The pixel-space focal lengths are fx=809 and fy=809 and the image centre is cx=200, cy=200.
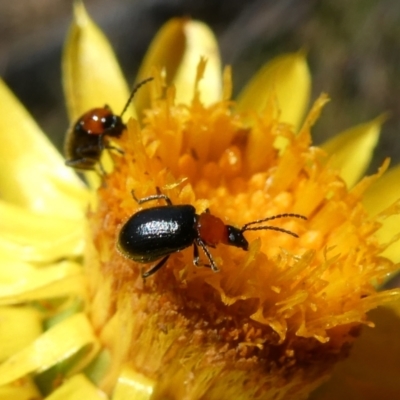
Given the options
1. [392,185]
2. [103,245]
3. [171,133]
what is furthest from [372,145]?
[103,245]

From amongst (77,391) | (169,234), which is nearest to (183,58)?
(169,234)

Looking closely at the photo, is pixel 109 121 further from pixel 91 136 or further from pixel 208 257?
pixel 208 257

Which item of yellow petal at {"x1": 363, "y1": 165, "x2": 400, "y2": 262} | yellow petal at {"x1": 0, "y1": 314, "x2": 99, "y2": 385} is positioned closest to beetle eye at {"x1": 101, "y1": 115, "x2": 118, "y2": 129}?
yellow petal at {"x1": 0, "y1": 314, "x2": 99, "y2": 385}

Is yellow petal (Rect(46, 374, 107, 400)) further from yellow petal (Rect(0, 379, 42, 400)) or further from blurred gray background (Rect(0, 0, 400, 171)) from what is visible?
blurred gray background (Rect(0, 0, 400, 171))

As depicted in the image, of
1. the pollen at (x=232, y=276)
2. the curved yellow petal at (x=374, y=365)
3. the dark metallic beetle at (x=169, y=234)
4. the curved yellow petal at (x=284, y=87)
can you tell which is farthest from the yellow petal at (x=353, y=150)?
the dark metallic beetle at (x=169, y=234)

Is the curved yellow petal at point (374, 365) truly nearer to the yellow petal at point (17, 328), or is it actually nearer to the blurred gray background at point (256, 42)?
the yellow petal at point (17, 328)

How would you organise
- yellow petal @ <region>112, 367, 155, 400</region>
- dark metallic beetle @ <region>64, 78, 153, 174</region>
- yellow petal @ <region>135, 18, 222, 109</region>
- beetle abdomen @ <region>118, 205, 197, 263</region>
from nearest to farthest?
beetle abdomen @ <region>118, 205, 197, 263</region> → yellow petal @ <region>112, 367, 155, 400</region> → dark metallic beetle @ <region>64, 78, 153, 174</region> → yellow petal @ <region>135, 18, 222, 109</region>
